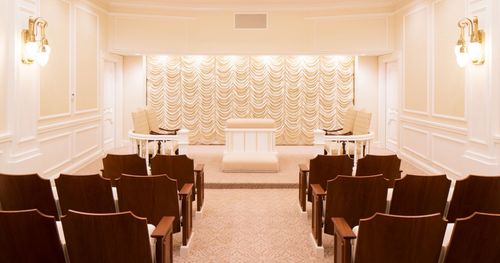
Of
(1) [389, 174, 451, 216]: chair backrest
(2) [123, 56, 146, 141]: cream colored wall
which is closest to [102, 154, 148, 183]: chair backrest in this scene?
(1) [389, 174, 451, 216]: chair backrest

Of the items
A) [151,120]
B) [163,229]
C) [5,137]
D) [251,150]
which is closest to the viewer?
[163,229]

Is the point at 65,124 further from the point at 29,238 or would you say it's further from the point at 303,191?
the point at 29,238

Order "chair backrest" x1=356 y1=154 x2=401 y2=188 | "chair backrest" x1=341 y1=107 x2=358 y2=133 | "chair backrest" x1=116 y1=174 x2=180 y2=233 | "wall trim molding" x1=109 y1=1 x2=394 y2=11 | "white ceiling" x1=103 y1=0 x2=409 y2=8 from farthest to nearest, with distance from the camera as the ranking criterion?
"wall trim molding" x1=109 y1=1 x2=394 y2=11 → "white ceiling" x1=103 y1=0 x2=409 y2=8 → "chair backrest" x1=341 y1=107 x2=358 y2=133 → "chair backrest" x1=356 y1=154 x2=401 y2=188 → "chair backrest" x1=116 y1=174 x2=180 y2=233

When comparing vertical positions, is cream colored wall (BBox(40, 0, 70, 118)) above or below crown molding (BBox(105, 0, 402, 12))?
below

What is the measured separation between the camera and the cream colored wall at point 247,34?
1015cm

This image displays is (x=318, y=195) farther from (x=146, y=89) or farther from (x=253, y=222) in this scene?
(x=146, y=89)

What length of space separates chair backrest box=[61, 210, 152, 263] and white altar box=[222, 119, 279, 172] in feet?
17.4

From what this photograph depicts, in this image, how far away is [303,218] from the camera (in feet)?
17.3

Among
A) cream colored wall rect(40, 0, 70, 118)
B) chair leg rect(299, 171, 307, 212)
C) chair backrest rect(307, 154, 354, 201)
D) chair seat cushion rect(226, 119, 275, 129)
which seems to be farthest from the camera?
chair seat cushion rect(226, 119, 275, 129)

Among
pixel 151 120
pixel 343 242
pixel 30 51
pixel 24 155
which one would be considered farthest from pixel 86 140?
pixel 343 242

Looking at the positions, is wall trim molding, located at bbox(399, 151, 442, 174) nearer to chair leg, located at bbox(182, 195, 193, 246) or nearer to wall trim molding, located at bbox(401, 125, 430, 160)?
wall trim molding, located at bbox(401, 125, 430, 160)

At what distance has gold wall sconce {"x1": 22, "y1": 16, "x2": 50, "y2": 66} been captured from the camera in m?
6.11

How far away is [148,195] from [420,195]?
6.41 feet

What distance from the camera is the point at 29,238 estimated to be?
8.00 feet
